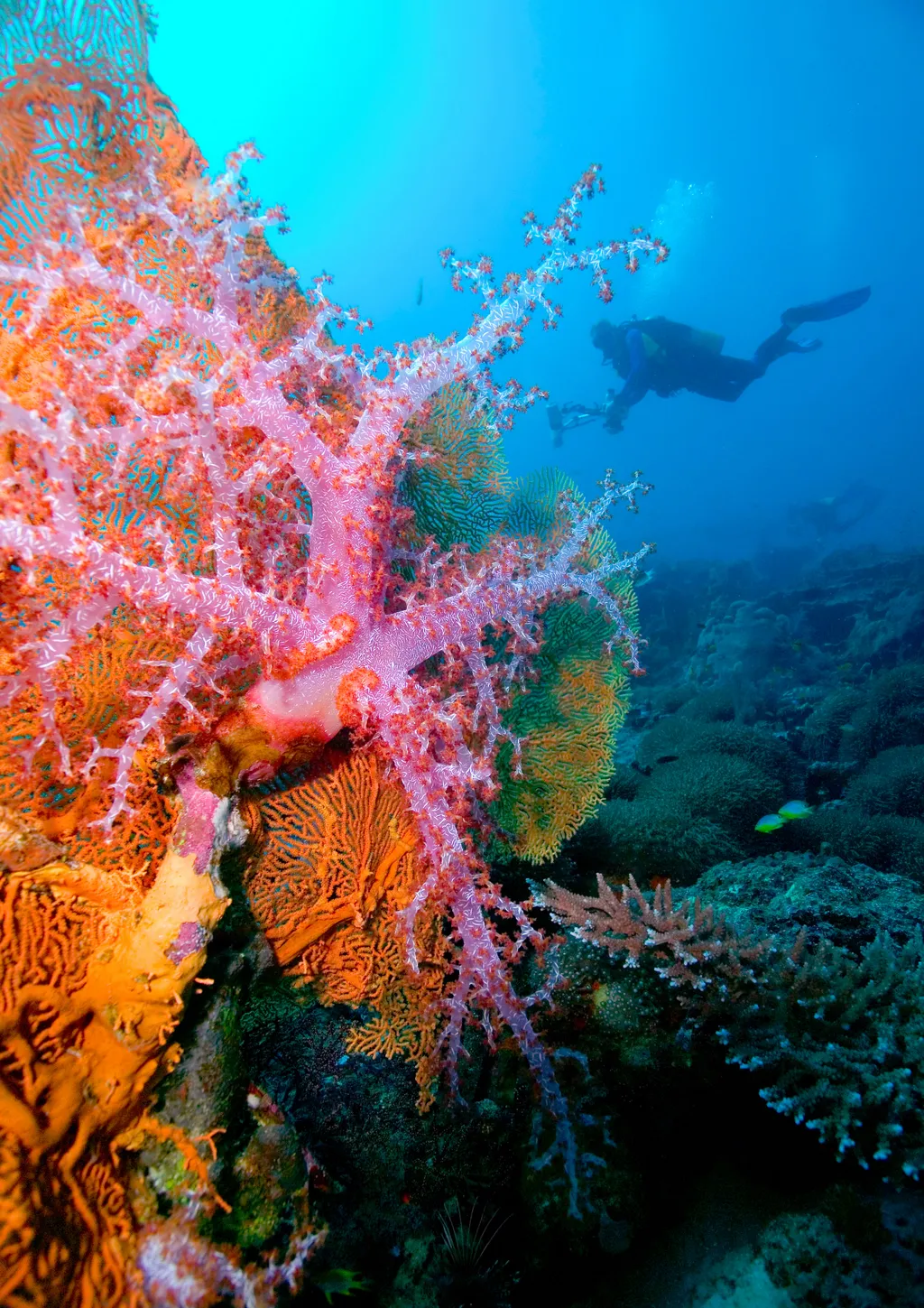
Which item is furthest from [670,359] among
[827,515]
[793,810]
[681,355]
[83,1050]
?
[827,515]

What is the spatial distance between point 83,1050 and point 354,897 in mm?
1333

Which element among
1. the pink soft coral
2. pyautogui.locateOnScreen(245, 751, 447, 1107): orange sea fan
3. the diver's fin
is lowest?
pyautogui.locateOnScreen(245, 751, 447, 1107): orange sea fan

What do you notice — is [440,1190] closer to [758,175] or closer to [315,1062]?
[315,1062]

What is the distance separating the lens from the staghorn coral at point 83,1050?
1.61 metres

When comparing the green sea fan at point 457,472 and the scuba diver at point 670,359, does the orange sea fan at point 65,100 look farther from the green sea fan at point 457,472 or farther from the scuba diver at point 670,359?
the scuba diver at point 670,359

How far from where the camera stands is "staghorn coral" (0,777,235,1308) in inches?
63.4

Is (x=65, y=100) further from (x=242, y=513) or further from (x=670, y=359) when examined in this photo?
(x=670, y=359)

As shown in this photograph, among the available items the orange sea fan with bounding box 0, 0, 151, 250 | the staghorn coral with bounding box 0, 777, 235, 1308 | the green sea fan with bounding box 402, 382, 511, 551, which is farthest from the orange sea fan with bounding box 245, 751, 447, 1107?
the orange sea fan with bounding box 0, 0, 151, 250

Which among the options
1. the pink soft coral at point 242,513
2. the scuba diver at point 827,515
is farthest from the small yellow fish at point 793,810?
the scuba diver at point 827,515

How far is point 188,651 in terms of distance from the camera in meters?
2.24

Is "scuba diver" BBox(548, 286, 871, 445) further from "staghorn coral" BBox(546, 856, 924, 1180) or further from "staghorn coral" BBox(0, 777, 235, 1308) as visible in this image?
"staghorn coral" BBox(0, 777, 235, 1308)

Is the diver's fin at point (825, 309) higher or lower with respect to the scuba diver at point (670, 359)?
higher

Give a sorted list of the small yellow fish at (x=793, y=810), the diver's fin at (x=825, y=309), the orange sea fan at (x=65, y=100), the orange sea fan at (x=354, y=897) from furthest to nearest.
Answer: the diver's fin at (x=825, y=309) → the small yellow fish at (x=793, y=810) → the orange sea fan at (x=354, y=897) → the orange sea fan at (x=65, y=100)

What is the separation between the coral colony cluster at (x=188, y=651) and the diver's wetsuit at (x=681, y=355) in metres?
17.8
